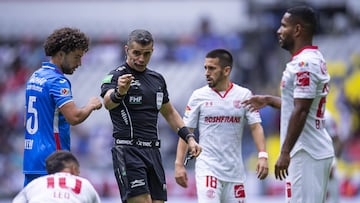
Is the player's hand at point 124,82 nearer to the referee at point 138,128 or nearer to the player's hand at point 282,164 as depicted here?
the referee at point 138,128

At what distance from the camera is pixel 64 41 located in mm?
10672

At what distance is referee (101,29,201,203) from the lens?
10.7 m

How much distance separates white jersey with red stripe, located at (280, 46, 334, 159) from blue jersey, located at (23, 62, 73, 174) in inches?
89.1

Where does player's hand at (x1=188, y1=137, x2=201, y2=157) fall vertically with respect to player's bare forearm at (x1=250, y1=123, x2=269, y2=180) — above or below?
above

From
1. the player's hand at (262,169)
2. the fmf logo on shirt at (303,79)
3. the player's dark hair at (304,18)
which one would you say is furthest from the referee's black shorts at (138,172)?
the player's dark hair at (304,18)

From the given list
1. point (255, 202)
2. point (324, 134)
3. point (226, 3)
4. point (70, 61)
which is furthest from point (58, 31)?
point (226, 3)

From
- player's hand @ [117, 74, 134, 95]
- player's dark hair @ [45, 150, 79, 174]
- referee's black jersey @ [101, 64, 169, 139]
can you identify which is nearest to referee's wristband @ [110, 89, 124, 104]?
player's hand @ [117, 74, 134, 95]

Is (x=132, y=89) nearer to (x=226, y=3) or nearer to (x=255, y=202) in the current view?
(x=255, y=202)

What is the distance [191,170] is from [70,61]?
1150 centimetres

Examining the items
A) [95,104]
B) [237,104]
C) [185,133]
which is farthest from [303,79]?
[95,104]

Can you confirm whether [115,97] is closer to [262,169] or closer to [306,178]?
[306,178]

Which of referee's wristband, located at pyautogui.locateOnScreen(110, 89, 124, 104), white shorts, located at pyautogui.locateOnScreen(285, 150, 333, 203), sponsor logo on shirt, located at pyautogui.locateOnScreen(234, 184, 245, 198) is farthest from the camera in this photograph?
sponsor logo on shirt, located at pyautogui.locateOnScreen(234, 184, 245, 198)

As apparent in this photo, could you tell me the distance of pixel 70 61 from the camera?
10.7 meters

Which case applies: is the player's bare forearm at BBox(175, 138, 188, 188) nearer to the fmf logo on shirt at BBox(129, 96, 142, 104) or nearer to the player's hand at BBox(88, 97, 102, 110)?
the fmf logo on shirt at BBox(129, 96, 142, 104)
